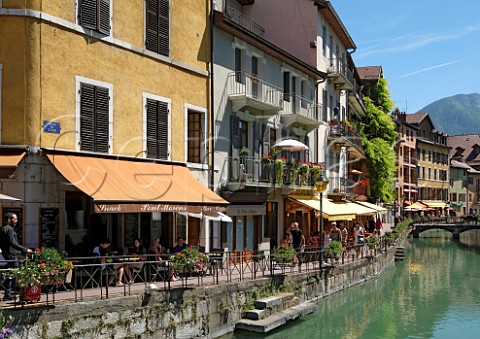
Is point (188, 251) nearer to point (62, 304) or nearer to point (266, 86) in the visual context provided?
point (62, 304)

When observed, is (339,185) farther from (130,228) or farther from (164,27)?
(130,228)

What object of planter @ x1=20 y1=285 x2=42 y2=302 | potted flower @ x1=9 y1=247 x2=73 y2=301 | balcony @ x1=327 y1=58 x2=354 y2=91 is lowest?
planter @ x1=20 y1=285 x2=42 y2=302

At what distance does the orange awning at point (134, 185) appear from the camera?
14141 mm

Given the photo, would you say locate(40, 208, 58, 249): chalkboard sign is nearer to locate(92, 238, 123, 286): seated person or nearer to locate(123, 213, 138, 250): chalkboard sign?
locate(92, 238, 123, 286): seated person

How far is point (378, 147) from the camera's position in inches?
2012

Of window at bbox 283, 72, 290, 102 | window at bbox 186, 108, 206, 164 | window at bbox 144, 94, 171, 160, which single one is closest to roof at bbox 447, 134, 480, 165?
window at bbox 283, 72, 290, 102

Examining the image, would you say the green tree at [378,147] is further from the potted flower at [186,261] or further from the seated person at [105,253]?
the seated person at [105,253]

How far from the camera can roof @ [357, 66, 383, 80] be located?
5794cm

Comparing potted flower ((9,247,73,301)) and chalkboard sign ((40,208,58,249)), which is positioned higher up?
chalkboard sign ((40,208,58,249))

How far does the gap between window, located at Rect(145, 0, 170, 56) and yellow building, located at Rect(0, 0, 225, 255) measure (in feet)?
0.11

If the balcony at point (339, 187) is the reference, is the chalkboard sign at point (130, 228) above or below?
below

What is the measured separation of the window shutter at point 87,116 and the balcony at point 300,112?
42.5ft

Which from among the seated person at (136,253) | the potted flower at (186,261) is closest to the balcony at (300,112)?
the seated person at (136,253)

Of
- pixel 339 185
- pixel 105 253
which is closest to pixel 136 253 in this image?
pixel 105 253
